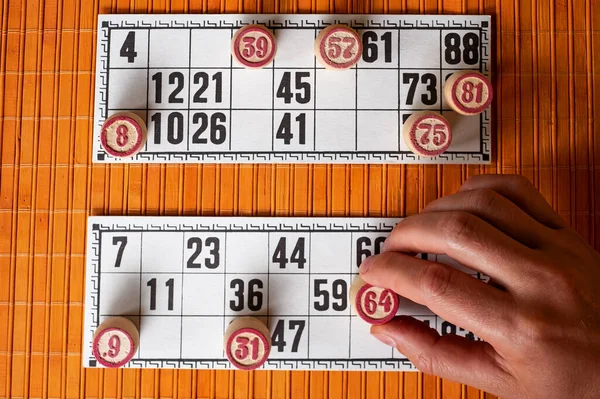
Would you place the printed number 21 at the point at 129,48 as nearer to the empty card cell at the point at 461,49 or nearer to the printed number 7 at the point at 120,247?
the printed number 7 at the point at 120,247

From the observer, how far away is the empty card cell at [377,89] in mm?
806

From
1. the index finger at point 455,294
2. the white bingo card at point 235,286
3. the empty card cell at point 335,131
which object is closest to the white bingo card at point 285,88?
the empty card cell at point 335,131

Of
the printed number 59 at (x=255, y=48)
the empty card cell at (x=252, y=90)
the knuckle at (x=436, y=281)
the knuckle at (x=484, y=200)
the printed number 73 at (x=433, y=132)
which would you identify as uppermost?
the printed number 59 at (x=255, y=48)

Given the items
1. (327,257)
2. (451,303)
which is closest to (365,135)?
(327,257)

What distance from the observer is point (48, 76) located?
2.72ft

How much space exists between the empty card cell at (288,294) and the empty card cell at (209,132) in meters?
0.24

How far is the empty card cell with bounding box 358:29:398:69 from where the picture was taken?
2.66 ft

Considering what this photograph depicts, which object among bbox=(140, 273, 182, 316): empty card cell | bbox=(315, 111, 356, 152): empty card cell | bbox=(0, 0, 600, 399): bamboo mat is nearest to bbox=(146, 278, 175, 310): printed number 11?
bbox=(140, 273, 182, 316): empty card cell

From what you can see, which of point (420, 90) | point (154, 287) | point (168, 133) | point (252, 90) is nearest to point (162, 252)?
point (154, 287)

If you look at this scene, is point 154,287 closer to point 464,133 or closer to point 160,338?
point 160,338

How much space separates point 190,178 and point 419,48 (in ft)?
1.48

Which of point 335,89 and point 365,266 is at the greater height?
point 335,89

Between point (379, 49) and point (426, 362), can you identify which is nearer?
point (426, 362)

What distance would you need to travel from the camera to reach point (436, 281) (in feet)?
1.99
